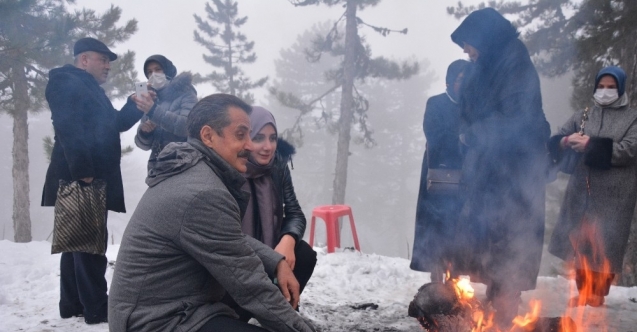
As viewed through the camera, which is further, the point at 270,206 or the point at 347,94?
the point at 347,94

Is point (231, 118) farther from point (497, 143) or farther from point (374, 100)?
point (374, 100)

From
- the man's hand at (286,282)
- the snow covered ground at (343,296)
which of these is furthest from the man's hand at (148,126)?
the man's hand at (286,282)

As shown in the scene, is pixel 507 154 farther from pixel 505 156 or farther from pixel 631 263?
pixel 631 263

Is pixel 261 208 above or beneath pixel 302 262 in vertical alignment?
above

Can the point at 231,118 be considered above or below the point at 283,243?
above

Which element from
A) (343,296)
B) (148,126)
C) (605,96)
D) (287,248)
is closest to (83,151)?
(148,126)

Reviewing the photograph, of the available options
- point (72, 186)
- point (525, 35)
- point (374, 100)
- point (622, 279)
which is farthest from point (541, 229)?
point (374, 100)

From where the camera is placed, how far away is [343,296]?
4.77m

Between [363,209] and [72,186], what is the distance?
36.9 metres

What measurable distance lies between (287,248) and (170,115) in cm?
192

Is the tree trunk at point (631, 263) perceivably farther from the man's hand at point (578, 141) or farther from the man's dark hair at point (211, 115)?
the man's dark hair at point (211, 115)

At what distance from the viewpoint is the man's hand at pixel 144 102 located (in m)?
4.11

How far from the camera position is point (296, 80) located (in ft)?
125

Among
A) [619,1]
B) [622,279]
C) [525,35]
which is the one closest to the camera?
[622,279]
